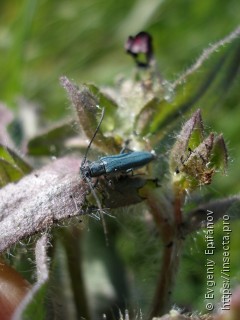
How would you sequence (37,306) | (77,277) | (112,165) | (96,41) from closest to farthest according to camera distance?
1. (37,306)
2. (112,165)
3. (77,277)
4. (96,41)

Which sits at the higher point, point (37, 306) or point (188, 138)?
point (188, 138)

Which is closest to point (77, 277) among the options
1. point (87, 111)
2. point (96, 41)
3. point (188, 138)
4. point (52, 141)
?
point (52, 141)

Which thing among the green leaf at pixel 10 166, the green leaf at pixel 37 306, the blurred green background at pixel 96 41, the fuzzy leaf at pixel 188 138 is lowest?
the green leaf at pixel 37 306

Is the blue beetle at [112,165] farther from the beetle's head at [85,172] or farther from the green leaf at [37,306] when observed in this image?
the green leaf at [37,306]

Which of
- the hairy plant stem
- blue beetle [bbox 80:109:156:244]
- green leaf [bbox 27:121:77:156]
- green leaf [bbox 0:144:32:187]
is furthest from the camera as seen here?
green leaf [bbox 27:121:77:156]

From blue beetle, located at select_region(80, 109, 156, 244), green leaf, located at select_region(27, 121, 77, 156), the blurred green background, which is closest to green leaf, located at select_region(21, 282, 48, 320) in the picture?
blue beetle, located at select_region(80, 109, 156, 244)

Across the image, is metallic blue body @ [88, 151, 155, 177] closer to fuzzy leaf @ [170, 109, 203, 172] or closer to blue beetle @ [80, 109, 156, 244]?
blue beetle @ [80, 109, 156, 244]

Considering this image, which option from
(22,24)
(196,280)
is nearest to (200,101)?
(196,280)

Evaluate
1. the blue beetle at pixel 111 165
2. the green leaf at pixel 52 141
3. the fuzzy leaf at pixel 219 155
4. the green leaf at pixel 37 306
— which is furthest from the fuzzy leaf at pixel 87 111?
the green leaf at pixel 37 306

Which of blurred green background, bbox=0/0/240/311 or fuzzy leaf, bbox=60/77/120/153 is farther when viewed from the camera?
blurred green background, bbox=0/0/240/311

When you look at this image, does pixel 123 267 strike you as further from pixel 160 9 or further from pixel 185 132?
pixel 160 9

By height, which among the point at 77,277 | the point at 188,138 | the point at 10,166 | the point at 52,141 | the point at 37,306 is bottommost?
the point at 37,306

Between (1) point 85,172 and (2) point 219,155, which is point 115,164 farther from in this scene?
(2) point 219,155
